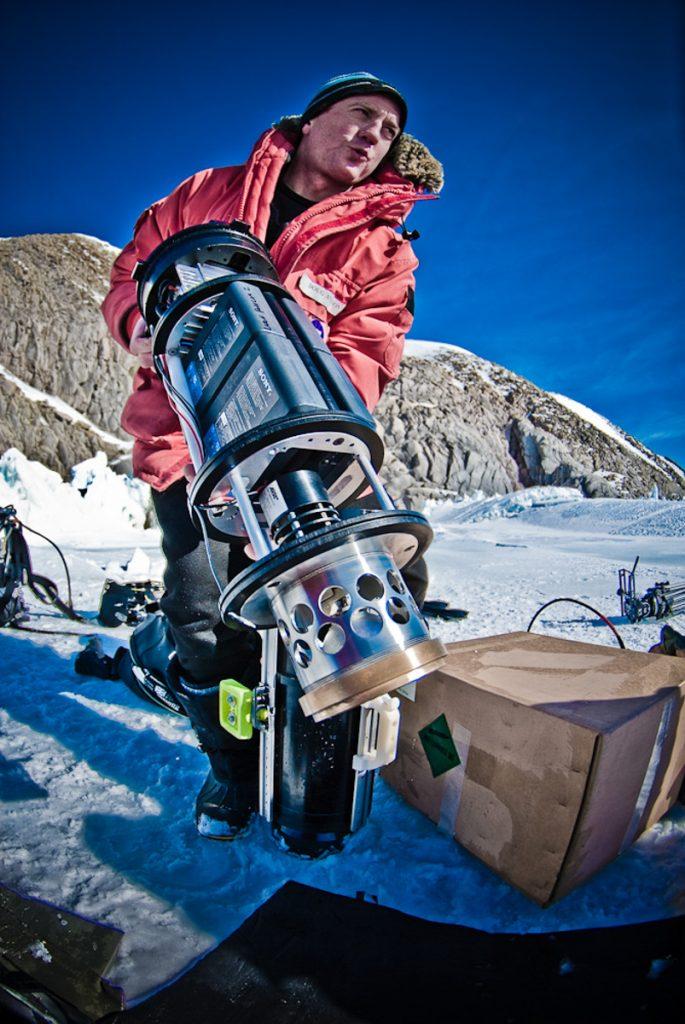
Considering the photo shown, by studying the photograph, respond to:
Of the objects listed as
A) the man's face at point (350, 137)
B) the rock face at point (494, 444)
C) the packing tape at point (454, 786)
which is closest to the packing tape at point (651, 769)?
the packing tape at point (454, 786)

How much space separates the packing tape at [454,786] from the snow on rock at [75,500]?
34.7 feet

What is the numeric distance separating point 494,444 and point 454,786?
39.4 metres

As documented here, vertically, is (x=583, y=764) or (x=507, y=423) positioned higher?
(x=507, y=423)

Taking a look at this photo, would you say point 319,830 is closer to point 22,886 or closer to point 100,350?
point 22,886

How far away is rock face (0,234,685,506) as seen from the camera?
73.2ft

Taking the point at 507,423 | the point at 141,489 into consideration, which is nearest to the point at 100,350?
the point at 141,489

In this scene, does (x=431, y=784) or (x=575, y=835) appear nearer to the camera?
(x=575, y=835)

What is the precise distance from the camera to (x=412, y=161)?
1430 millimetres

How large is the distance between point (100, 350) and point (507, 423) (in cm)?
3096

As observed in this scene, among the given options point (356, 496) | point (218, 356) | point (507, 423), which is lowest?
point (356, 496)

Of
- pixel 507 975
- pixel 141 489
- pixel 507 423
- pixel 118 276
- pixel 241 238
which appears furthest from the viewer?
pixel 507 423

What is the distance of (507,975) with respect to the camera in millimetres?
811

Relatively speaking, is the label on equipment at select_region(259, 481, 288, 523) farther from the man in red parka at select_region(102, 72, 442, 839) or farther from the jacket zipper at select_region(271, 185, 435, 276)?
the jacket zipper at select_region(271, 185, 435, 276)

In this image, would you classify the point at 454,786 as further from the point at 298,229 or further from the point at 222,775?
the point at 298,229
